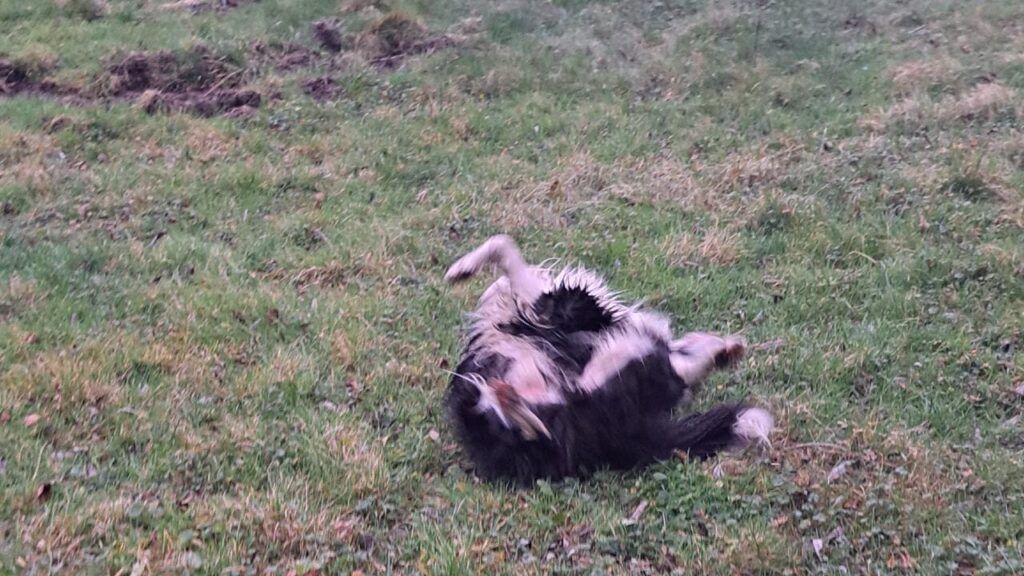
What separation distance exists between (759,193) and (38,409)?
16.5ft

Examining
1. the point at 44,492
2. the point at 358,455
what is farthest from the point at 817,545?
the point at 44,492

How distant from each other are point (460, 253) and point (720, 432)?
2.74 metres

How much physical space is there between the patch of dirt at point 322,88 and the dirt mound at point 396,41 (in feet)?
2.62

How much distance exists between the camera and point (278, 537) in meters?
3.89

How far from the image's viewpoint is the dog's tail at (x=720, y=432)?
447cm

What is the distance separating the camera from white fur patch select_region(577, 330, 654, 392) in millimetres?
4648

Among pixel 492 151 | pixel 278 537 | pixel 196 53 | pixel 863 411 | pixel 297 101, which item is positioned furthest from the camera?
pixel 196 53

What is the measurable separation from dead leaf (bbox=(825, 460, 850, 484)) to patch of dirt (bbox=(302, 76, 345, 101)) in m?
6.83

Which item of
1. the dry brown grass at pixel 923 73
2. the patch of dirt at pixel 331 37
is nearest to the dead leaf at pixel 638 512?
the dry brown grass at pixel 923 73

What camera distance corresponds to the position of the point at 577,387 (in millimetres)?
4578

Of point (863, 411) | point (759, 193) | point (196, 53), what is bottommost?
point (196, 53)

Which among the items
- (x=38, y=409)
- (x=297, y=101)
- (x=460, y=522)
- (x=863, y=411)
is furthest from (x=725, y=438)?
(x=297, y=101)

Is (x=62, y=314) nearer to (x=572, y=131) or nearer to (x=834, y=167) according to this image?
(x=572, y=131)

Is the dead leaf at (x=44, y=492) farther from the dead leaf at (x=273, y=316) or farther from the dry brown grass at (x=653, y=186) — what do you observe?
the dry brown grass at (x=653, y=186)
